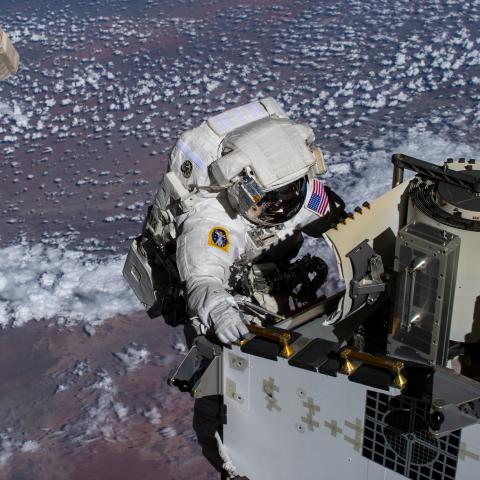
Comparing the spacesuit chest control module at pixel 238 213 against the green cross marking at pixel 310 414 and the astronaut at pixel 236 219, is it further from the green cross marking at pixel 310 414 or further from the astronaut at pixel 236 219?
the green cross marking at pixel 310 414

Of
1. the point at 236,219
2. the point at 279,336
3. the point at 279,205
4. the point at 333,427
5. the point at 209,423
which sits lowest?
the point at 209,423

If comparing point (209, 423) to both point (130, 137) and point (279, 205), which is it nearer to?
point (279, 205)

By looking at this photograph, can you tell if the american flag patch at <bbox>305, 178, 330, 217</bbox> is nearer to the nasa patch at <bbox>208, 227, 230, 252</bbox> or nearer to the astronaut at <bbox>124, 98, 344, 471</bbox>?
the astronaut at <bbox>124, 98, 344, 471</bbox>

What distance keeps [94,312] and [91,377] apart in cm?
137

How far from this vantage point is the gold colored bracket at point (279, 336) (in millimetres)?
5469

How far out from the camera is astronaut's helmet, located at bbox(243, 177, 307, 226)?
281 inches

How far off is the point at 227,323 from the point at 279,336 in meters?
0.58

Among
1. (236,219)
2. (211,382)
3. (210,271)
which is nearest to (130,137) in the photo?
(236,219)

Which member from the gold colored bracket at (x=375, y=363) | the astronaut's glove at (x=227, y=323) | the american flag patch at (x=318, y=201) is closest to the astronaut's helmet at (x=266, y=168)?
the american flag patch at (x=318, y=201)

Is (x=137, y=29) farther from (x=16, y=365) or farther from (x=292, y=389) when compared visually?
(x=292, y=389)

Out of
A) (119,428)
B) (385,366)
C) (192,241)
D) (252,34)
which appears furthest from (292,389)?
(252,34)

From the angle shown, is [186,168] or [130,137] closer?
[186,168]

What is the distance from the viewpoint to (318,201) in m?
7.77

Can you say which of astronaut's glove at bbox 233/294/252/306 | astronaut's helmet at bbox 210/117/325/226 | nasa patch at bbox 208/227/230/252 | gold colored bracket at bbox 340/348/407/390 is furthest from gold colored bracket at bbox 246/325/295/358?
astronaut's helmet at bbox 210/117/325/226
